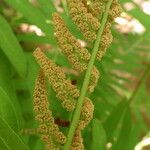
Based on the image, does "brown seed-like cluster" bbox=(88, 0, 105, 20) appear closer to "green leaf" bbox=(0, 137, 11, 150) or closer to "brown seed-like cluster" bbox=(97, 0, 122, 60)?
"brown seed-like cluster" bbox=(97, 0, 122, 60)

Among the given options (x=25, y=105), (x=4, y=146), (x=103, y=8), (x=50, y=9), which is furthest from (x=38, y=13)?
(x=25, y=105)

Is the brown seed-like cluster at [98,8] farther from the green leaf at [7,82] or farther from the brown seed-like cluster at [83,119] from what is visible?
the green leaf at [7,82]

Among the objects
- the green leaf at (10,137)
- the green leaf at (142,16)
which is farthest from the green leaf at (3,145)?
the green leaf at (142,16)

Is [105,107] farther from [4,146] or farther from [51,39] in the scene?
[4,146]

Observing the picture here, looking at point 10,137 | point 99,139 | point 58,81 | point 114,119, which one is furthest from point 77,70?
point 114,119

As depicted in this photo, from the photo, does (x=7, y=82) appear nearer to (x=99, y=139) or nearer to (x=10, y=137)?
(x=99, y=139)

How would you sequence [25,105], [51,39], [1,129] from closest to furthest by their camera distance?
[1,129] → [51,39] → [25,105]
